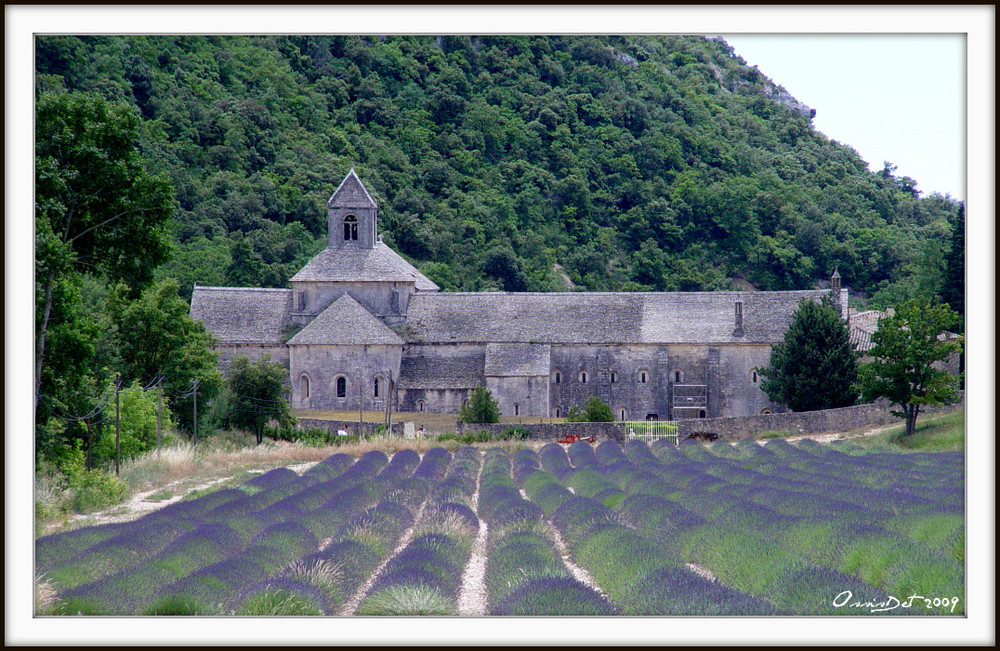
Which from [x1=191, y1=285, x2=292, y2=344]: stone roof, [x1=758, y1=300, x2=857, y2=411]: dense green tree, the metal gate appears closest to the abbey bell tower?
[x1=191, y1=285, x2=292, y2=344]: stone roof

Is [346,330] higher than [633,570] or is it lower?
higher

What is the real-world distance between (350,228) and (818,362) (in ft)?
97.3

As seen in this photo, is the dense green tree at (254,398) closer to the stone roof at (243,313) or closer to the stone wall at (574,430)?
the stone wall at (574,430)

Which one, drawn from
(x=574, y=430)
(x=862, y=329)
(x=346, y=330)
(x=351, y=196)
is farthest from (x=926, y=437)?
(x=351, y=196)

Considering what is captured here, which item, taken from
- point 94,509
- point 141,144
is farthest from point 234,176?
point 94,509

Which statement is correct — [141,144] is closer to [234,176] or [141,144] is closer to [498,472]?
[234,176]

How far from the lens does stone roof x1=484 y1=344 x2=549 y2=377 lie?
54000 millimetres

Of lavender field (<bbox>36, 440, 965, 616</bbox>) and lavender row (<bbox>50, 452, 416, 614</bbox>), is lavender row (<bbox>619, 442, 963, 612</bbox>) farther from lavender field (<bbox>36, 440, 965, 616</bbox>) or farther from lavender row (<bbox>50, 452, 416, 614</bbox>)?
lavender row (<bbox>50, 452, 416, 614</bbox>)

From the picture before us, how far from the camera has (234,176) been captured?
8569cm

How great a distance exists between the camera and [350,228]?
2422 inches

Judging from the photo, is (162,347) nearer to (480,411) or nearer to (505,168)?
(480,411)

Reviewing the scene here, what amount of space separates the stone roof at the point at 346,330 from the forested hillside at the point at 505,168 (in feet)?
77.6

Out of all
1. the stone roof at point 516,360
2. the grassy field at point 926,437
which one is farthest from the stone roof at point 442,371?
the grassy field at point 926,437

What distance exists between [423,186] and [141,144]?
26.8 metres
